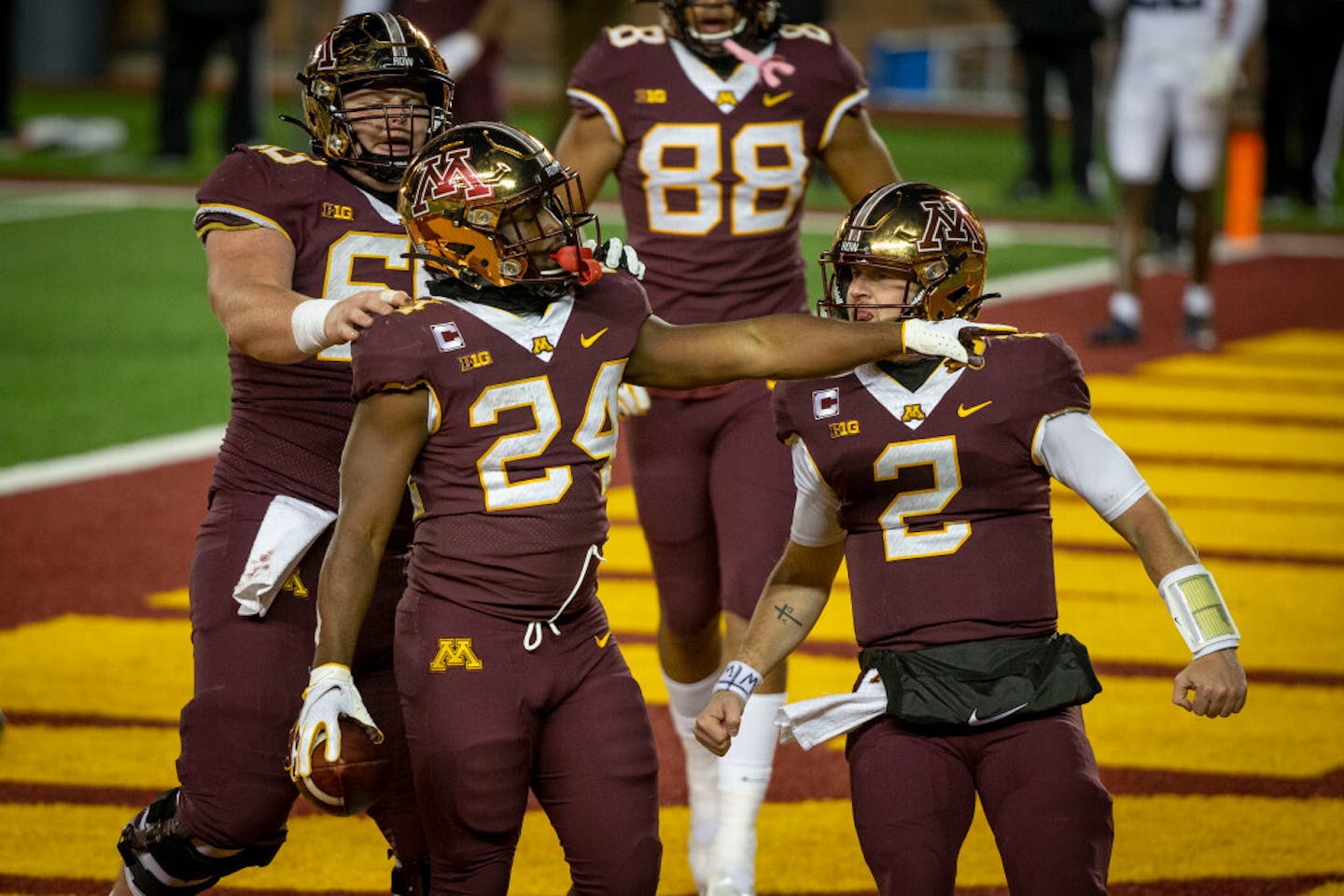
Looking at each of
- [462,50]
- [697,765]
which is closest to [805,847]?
[697,765]

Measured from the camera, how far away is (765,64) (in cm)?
513

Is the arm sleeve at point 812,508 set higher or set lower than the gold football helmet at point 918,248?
lower

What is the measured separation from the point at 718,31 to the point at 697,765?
5.72 ft

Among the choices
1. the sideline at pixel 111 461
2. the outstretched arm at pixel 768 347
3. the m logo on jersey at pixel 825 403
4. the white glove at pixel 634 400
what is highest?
the outstretched arm at pixel 768 347

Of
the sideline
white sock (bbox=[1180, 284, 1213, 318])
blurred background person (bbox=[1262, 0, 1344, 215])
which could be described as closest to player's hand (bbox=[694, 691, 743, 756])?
the sideline

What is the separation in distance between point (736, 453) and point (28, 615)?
281 cm

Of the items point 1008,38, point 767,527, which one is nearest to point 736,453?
point 767,527

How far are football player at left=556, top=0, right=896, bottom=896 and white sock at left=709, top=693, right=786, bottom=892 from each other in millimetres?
211

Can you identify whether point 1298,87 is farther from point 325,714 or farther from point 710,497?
point 325,714

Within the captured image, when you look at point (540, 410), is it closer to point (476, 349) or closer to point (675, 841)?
point (476, 349)

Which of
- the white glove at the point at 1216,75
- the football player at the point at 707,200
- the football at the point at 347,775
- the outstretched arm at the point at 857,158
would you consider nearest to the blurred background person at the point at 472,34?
the white glove at the point at 1216,75

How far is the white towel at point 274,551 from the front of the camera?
3.99m

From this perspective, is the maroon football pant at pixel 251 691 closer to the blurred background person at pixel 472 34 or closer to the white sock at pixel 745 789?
the white sock at pixel 745 789

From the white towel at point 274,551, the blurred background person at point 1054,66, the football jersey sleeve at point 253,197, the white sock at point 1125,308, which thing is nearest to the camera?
the white towel at point 274,551
